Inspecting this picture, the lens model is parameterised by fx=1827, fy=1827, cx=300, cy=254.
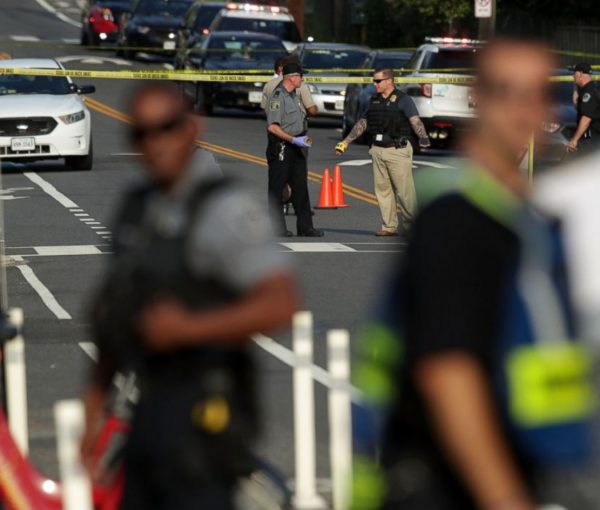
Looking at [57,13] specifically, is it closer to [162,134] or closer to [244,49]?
[244,49]

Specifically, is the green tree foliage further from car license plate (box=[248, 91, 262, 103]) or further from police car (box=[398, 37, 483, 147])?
police car (box=[398, 37, 483, 147])

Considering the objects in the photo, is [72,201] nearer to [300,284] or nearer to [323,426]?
[300,284]

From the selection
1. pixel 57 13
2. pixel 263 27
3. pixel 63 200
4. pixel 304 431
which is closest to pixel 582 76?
pixel 63 200

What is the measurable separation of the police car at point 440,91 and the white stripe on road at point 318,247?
10.6 metres

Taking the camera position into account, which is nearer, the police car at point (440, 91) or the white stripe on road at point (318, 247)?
the white stripe on road at point (318, 247)

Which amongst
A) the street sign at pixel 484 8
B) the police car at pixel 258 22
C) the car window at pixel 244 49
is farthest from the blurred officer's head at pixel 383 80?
the police car at pixel 258 22

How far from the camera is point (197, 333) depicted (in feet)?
14.6

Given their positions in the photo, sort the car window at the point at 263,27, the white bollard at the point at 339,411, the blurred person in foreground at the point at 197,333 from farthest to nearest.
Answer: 1. the car window at the point at 263,27
2. the white bollard at the point at 339,411
3. the blurred person in foreground at the point at 197,333

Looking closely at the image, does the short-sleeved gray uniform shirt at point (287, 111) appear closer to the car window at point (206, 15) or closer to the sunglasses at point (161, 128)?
the sunglasses at point (161, 128)

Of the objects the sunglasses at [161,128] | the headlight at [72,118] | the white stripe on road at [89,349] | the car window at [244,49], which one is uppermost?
the sunglasses at [161,128]

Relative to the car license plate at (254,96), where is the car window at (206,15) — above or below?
above

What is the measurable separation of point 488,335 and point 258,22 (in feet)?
126

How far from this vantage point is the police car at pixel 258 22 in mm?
40750

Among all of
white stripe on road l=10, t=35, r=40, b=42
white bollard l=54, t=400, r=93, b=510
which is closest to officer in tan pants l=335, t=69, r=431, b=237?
white bollard l=54, t=400, r=93, b=510
